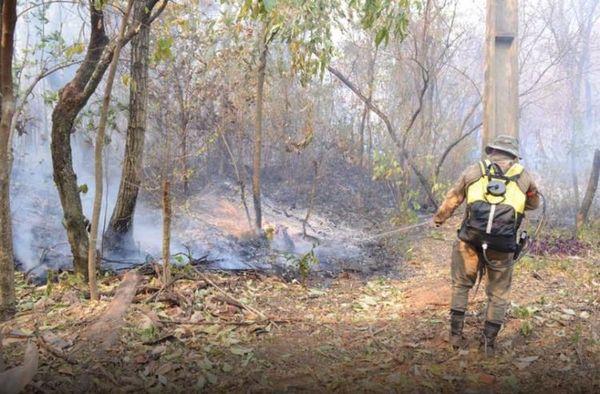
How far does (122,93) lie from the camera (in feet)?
40.3

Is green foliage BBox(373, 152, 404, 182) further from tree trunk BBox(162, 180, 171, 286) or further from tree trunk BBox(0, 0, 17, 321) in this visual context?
tree trunk BBox(0, 0, 17, 321)

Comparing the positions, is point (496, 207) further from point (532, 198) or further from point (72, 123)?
point (72, 123)

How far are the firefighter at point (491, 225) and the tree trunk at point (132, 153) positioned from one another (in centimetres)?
465

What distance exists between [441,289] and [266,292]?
1945mm

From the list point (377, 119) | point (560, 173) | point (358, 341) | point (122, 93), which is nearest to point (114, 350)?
point (358, 341)

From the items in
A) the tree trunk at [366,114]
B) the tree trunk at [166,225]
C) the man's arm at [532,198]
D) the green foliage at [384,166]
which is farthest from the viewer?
the tree trunk at [366,114]

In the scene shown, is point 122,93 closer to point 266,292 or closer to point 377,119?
point 377,119

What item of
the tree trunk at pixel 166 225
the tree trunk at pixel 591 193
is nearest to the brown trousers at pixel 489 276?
the tree trunk at pixel 166 225

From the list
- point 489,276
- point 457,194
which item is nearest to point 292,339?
point 489,276

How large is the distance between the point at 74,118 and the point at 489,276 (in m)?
4.54

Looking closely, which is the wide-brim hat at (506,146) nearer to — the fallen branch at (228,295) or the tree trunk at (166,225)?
the fallen branch at (228,295)

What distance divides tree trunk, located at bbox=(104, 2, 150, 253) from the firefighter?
4.65 meters

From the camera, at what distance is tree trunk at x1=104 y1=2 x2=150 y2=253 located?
724 cm

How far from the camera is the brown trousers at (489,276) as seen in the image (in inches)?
156
